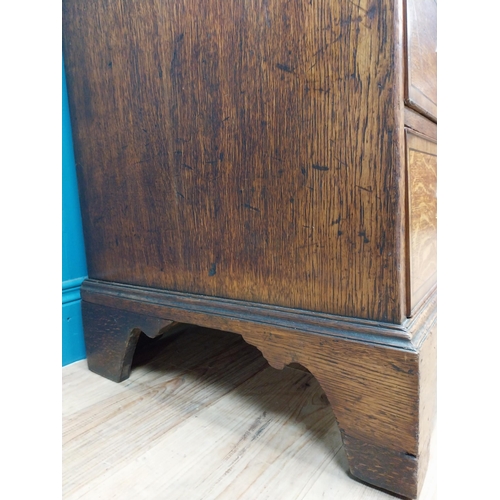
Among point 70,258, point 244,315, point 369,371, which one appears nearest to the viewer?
point 369,371

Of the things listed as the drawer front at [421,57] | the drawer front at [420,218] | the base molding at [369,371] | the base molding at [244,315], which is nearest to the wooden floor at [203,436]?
the base molding at [369,371]

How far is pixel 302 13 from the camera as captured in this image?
1.80ft

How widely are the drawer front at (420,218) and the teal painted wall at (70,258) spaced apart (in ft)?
2.61

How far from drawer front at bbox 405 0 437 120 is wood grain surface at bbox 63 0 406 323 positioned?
0.11 feet

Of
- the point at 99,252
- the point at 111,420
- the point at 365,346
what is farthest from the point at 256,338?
the point at 99,252

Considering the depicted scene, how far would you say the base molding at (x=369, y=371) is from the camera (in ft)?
1.71

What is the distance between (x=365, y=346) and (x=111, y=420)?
0.50m

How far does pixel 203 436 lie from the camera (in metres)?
0.68

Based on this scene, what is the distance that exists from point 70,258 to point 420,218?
2.74 feet

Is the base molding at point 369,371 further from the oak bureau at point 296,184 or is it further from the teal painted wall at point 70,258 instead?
the teal painted wall at point 70,258

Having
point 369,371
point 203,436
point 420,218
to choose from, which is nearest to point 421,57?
point 420,218

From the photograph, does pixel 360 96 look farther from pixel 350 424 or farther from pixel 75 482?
pixel 75 482

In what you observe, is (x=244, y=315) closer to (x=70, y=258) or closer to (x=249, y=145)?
(x=249, y=145)

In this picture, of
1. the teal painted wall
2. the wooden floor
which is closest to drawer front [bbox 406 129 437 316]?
the wooden floor
